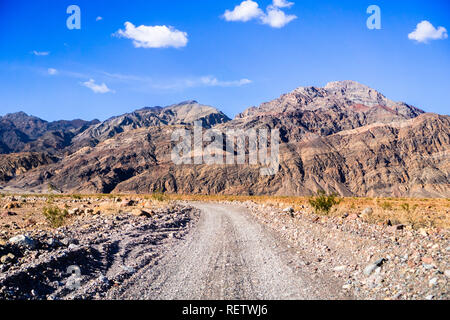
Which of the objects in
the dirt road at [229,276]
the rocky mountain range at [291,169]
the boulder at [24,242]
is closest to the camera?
the dirt road at [229,276]

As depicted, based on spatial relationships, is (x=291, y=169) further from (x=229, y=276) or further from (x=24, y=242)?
(x=24, y=242)

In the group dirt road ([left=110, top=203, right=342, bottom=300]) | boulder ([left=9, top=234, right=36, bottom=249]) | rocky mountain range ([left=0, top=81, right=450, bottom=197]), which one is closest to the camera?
dirt road ([left=110, top=203, right=342, bottom=300])

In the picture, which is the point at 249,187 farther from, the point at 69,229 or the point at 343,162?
the point at 69,229

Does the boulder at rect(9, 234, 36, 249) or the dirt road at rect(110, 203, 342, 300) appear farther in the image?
the boulder at rect(9, 234, 36, 249)

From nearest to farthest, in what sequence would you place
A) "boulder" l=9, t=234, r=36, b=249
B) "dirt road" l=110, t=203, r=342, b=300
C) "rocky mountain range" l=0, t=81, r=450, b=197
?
1. "dirt road" l=110, t=203, r=342, b=300
2. "boulder" l=9, t=234, r=36, b=249
3. "rocky mountain range" l=0, t=81, r=450, b=197

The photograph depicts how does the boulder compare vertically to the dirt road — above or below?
above

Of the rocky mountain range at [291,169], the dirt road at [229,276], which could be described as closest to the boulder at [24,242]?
the dirt road at [229,276]

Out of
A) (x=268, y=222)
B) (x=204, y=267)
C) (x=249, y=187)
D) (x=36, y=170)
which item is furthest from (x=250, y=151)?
(x=204, y=267)

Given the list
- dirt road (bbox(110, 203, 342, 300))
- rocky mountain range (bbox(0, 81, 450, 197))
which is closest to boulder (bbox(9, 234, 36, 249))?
dirt road (bbox(110, 203, 342, 300))

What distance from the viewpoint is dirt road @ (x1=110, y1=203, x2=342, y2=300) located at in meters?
6.89

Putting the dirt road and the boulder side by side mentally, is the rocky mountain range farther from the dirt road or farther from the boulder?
the boulder

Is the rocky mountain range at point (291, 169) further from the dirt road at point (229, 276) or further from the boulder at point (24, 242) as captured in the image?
the boulder at point (24, 242)

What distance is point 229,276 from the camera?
8133mm

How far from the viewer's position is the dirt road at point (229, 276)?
689cm
